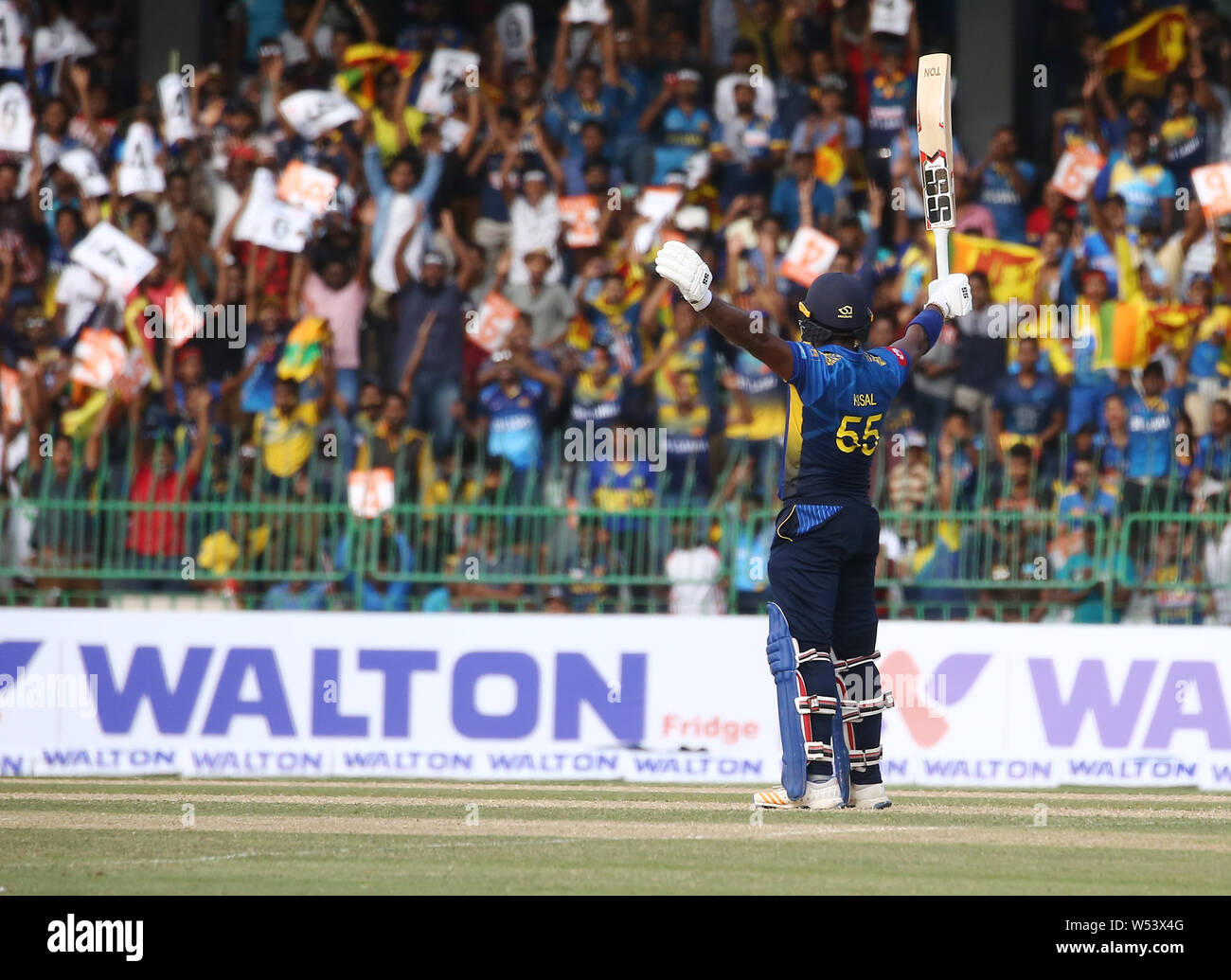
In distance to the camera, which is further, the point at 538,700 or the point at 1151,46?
the point at 1151,46

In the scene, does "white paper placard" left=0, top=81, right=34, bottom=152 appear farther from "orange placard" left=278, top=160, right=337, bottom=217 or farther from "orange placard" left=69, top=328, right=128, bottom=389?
"orange placard" left=278, top=160, right=337, bottom=217

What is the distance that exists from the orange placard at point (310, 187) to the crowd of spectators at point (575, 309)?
0.10m

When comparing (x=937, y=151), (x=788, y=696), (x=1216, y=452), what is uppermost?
(x=937, y=151)

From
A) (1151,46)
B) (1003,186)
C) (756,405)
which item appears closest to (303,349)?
(756,405)

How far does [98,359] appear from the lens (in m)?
15.7

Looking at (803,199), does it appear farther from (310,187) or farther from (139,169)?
(139,169)

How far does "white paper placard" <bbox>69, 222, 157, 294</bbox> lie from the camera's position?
16.2 metres

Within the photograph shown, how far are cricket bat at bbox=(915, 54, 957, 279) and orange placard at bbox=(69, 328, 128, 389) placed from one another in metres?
7.69

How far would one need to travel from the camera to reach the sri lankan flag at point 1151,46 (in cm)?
1786

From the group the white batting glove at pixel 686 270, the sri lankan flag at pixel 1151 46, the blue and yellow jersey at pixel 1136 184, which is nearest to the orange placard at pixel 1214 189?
the blue and yellow jersey at pixel 1136 184

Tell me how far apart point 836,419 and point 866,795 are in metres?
1.88

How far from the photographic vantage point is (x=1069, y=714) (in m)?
13.0

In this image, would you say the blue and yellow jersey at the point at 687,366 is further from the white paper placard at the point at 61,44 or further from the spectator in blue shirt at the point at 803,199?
the white paper placard at the point at 61,44
